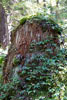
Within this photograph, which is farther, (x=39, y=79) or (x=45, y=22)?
(x=45, y=22)

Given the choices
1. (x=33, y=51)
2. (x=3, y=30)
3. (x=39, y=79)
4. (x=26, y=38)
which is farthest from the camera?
(x=3, y=30)

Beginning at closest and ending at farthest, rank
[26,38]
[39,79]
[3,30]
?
[39,79] < [26,38] < [3,30]

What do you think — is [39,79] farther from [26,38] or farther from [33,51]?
[26,38]

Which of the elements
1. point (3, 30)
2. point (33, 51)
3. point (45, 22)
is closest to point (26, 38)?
point (33, 51)

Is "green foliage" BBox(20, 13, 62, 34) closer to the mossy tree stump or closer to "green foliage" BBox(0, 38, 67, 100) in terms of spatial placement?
the mossy tree stump

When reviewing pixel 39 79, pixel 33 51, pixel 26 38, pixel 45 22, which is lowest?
pixel 39 79

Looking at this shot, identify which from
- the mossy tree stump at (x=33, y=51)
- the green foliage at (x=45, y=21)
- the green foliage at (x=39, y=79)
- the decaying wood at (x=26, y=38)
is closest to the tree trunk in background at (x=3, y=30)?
the mossy tree stump at (x=33, y=51)

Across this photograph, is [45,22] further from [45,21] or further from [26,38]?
[26,38]

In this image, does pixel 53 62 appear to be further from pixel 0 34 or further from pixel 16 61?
pixel 0 34

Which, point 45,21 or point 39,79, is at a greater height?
point 45,21

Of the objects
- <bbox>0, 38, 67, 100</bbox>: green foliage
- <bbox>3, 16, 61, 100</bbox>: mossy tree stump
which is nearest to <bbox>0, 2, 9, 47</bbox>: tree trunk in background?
<bbox>3, 16, 61, 100</bbox>: mossy tree stump

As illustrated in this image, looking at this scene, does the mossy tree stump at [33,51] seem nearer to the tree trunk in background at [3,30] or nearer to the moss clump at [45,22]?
the moss clump at [45,22]

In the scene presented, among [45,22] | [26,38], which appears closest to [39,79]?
[26,38]

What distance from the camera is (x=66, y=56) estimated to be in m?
3.84
